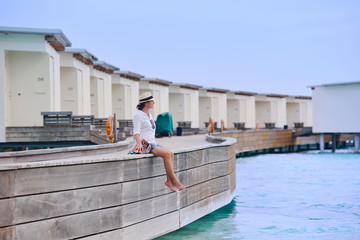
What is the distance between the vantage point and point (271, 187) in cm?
2523

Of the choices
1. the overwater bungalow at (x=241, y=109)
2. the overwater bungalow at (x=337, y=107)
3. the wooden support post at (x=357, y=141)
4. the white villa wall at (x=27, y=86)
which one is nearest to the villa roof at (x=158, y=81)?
the overwater bungalow at (x=337, y=107)

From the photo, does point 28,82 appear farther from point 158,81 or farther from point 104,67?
point 158,81

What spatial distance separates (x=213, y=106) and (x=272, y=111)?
1372 cm

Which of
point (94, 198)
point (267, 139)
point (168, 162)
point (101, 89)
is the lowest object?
point (267, 139)

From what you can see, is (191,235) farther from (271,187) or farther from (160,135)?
(160,135)

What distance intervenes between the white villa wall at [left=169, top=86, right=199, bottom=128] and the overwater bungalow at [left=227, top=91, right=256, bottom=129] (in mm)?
10961

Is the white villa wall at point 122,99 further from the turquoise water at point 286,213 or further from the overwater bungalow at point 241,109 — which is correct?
the overwater bungalow at point 241,109

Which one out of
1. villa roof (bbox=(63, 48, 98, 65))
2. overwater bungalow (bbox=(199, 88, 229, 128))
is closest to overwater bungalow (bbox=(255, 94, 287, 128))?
overwater bungalow (bbox=(199, 88, 229, 128))

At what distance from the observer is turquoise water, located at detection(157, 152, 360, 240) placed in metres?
13.5

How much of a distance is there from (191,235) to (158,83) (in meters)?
39.6

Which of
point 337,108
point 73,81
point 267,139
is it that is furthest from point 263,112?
point 73,81

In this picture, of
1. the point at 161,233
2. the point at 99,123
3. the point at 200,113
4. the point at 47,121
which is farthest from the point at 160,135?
the point at 200,113

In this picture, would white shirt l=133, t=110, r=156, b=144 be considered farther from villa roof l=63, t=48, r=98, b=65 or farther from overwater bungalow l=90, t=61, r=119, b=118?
overwater bungalow l=90, t=61, r=119, b=118

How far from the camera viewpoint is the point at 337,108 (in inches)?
1933
